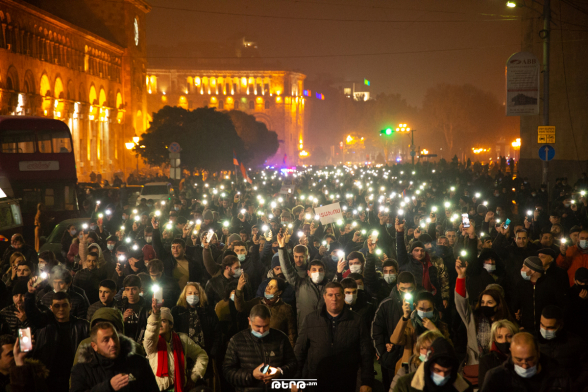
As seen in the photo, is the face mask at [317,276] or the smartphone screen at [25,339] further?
the face mask at [317,276]

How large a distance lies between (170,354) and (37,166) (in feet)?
52.3

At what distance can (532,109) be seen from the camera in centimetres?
1909

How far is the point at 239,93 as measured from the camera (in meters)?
133

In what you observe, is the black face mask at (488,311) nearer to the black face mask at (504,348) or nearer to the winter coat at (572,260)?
the black face mask at (504,348)

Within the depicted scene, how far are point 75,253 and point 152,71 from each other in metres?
125

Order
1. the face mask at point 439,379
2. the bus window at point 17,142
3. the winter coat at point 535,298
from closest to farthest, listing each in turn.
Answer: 1. the face mask at point 439,379
2. the winter coat at point 535,298
3. the bus window at point 17,142

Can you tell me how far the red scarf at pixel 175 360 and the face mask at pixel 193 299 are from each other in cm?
78

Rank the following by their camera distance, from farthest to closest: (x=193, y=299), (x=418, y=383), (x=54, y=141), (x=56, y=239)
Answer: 1. (x=54, y=141)
2. (x=56, y=239)
3. (x=193, y=299)
4. (x=418, y=383)

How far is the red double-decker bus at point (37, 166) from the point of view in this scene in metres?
19.5

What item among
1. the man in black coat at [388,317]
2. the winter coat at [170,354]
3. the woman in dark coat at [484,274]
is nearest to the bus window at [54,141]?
the woman in dark coat at [484,274]

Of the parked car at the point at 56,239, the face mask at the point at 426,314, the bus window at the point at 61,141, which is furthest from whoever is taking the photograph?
the bus window at the point at 61,141

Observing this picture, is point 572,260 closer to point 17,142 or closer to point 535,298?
point 535,298

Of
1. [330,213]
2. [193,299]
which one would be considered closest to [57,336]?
[193,299]

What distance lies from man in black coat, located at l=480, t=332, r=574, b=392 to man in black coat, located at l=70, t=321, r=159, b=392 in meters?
2.39
